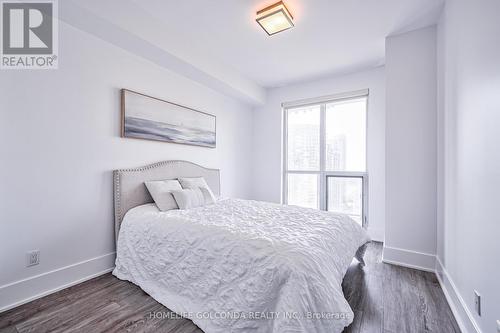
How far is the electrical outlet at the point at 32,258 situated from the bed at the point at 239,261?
23.8 inches

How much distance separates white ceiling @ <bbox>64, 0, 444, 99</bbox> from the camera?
7.02 feet

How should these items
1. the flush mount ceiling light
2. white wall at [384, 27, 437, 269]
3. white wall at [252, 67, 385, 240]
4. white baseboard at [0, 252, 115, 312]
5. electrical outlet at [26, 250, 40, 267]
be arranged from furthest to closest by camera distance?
white wall at [252, 67, 385, 240]
white wall at [384, 27, 437, 269]
the flush mount ceiling light
electrical outlet at [26, 250, 40, 267]
white baseboard at [0, 252, 115, 312]

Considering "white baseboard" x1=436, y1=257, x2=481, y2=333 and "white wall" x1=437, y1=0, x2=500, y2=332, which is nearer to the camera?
"white wall" x1=437, y1=0, x2=500, y2=332

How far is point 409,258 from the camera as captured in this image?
2.56 m

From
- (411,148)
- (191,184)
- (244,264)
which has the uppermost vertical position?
(411,148)

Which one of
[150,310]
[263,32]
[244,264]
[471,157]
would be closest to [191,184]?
[150,310]

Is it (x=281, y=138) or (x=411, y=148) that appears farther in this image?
(x=281, y=138)

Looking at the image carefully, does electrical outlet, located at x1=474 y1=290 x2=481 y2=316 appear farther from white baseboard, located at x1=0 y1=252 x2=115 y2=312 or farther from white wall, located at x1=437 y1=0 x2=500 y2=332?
white baseboard, located at x1=0 y1=252 x2=115 y2=312

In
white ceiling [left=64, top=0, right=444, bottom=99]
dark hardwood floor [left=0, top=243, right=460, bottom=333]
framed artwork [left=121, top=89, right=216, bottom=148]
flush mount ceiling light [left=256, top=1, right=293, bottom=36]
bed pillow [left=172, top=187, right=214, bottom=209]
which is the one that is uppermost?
white ceiling [left=64, top=0, right=444, bottom=99]

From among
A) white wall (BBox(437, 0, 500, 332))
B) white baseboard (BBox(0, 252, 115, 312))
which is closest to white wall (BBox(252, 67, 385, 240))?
white wall (BBox(437, 0, 500, 332))

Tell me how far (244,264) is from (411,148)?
2.36 metres

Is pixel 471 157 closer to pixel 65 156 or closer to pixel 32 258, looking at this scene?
pixel 65 156

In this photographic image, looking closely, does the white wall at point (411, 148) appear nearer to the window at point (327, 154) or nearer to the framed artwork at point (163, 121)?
the window at point (327, 154)

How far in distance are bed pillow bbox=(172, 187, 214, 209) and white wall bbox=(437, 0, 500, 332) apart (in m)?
2.38
